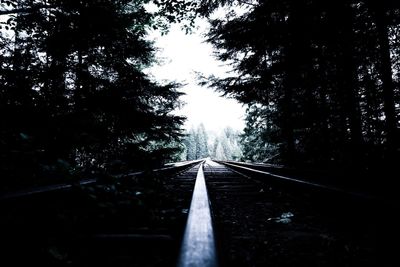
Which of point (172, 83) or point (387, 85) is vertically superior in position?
point (172, 83)

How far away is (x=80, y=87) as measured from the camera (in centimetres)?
845

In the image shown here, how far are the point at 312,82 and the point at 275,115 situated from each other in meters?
2.48

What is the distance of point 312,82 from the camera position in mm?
8883

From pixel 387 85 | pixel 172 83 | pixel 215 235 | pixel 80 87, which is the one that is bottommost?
pixel 215 235

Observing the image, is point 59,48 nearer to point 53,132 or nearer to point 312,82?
point 53,132

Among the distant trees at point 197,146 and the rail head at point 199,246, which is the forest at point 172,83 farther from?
the distant trees at point 197,146

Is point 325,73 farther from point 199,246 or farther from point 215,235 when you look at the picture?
point 199,246

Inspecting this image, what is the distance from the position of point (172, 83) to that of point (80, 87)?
3593 millimetres

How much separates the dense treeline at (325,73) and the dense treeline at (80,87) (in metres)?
3.60

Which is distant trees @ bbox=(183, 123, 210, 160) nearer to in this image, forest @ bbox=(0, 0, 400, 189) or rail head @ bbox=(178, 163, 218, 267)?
forest @ bbox=(0, 0, 400, 189)

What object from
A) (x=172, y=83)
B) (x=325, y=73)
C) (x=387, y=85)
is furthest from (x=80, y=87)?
(x=387, y=85)

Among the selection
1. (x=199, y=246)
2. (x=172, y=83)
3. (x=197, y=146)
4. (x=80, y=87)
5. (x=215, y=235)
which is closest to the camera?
(x=199, y=246)

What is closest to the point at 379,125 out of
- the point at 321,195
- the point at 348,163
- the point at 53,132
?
the point at 348,163

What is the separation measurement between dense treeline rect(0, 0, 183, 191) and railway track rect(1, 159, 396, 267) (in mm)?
3652
